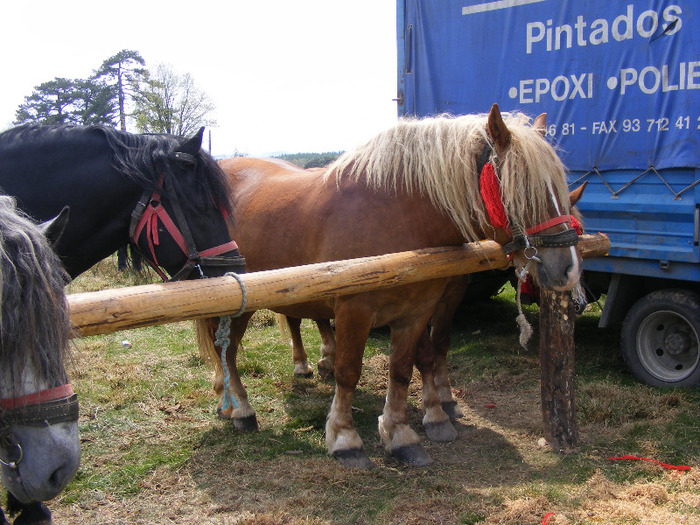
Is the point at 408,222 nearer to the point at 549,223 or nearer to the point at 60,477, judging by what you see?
the point at 549,223

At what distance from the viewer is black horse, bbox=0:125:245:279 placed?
2707 mm

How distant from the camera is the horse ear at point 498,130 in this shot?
2859 millimetres

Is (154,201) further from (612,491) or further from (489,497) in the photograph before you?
(612,491)

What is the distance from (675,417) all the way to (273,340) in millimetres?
3912

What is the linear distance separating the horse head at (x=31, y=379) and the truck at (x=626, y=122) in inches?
132

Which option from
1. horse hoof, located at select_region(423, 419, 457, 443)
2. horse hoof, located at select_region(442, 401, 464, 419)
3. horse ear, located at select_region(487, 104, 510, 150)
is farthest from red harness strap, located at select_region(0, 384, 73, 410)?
horse hoof, located at select_region(442, 401, 464, 419)

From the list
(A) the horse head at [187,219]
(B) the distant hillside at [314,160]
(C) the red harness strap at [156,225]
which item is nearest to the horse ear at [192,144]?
(A) the horse head at [187,219]

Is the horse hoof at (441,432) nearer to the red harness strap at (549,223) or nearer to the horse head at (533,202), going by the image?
the horse head at (533,202)

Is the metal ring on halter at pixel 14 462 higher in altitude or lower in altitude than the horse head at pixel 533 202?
lower

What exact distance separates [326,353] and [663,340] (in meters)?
2.84

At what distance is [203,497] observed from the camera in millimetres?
3037

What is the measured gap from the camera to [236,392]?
412 cm

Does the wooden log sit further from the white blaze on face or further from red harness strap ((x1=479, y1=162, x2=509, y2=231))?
the white blaze on face

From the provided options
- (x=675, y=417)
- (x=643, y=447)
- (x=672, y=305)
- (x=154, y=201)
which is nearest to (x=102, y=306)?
(x=154, y=201)
